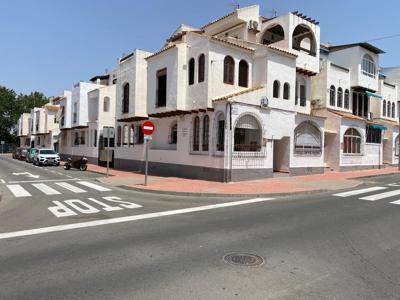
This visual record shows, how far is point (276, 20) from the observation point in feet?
76.1

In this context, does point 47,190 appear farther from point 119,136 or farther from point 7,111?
point 7,111

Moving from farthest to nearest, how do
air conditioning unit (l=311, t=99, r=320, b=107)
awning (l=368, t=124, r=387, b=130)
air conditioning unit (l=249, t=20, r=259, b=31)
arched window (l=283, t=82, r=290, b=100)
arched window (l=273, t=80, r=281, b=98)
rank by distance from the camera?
awning (l=368, t=124, r=387, b=130)
air conditioning unit (l=311, t=99, r=320, b=107)
air conditioning unit (l=249, t=20, r=259, b=31)
arched window (l=283, t=82, r=290, b=100)
arched window (l=273, t=80, r=281, b=98)

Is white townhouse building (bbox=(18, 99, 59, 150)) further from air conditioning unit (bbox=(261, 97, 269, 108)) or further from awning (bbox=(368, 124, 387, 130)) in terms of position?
awning (bbox=(368, 124, 387, 130))

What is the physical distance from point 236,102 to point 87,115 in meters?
23.8

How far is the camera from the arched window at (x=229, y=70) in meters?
19.1

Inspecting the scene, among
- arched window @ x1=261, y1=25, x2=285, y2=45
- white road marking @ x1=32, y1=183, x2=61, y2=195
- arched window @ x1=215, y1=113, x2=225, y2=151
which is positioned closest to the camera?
white road marking @ x1=32, y1=183, x2=61, y2=195

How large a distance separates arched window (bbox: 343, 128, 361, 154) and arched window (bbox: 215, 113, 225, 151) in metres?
12.5

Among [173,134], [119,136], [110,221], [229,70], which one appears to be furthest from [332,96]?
[110,221]

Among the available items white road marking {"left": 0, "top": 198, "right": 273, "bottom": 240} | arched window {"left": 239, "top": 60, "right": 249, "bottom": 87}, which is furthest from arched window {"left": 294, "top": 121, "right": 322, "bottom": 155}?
white road marking {"left": 0, "top": 198, "right": 273, "bottom": 240}

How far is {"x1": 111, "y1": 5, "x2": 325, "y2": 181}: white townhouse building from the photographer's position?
18.2 m

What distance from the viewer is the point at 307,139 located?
73.6 feet

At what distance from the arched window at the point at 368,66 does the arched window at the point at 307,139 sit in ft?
33.4

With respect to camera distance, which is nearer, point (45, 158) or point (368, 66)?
point (368, 66)

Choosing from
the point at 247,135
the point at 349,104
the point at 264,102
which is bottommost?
the point at 247,135
